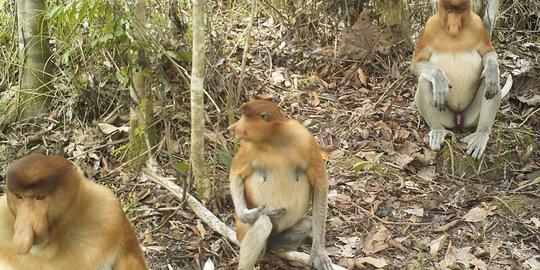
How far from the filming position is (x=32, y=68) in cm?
657

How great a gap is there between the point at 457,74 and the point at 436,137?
63cm

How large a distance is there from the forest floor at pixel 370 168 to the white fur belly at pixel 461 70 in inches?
17.3

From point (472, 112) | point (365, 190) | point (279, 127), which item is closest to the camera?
point (279, 127)

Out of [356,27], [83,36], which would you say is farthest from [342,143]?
[83,36]

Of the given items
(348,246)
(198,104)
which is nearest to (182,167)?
(198,104)

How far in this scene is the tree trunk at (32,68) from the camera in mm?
6414

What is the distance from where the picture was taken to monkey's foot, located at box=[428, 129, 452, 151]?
6348 millimetres

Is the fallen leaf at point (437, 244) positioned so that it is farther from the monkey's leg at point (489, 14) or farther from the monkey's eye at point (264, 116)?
the monkey's leg at point (489, 14)

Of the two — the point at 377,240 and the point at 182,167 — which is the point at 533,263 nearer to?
the point at 377,240

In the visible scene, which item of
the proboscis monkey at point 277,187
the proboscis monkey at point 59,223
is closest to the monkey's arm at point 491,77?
the proboscis monkey at point 277,187

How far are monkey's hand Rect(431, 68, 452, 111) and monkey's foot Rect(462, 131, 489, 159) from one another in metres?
0.40

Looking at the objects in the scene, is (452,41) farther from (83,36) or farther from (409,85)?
(83,36)

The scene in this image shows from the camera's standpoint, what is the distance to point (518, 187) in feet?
19.8

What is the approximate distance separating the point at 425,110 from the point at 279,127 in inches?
99.2
